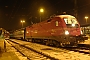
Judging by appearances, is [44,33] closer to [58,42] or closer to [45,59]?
[58,42]

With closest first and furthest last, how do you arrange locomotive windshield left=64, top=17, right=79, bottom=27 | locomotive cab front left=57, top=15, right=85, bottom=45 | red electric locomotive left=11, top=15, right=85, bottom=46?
locomotive cab front left=57, top=15, right=85, bottom=45, red electric locomotive left=11, top=15, right=85, bottom=46, locomotive windshield left=64, top=17, right=79, bottom=27

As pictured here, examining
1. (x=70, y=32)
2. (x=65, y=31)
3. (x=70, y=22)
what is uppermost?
(x=70, y=22)

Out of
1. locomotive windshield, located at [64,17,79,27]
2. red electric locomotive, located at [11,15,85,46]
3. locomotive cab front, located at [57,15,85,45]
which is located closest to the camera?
locomotive cab front, located at [57,15,85,45]

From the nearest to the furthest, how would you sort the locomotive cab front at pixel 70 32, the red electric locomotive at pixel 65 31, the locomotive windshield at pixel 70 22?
the locomotive cab front at pixel 70 32 < the red electric locomotive at pixel 65 31 < the locomotive windshield at pixel 70 22

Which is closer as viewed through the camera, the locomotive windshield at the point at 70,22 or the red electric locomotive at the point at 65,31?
the red electric locomotive at the point at 65,31

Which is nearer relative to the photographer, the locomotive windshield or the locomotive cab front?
the locomotive cab front

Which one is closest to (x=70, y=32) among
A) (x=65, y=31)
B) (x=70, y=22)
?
(x=65, y=31)

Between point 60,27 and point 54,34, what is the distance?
148 cm

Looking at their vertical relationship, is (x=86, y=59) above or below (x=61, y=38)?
below

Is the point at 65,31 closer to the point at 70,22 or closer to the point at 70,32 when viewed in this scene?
the point at 70,32

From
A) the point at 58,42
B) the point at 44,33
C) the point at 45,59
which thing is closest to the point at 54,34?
the point at 58,42

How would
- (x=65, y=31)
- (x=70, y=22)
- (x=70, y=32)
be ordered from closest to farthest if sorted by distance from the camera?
(x=70, y=32), (x=65, y=31), (x=70, y=22)

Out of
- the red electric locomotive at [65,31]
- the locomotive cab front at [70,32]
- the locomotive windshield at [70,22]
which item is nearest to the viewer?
the locomotive cab front at [70,32]

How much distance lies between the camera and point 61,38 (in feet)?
57.0
